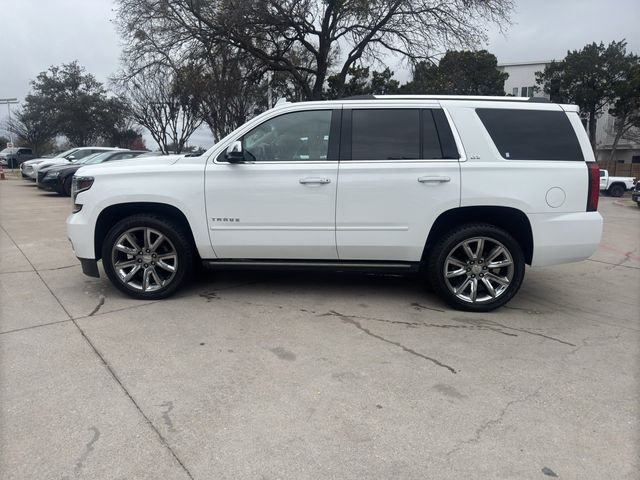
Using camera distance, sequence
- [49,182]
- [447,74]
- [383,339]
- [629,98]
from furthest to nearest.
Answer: [629,98]
[447,74]
[49,182]
[383,339]

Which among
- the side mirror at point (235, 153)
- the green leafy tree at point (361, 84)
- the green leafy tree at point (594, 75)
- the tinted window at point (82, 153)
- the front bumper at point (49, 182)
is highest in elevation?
the green leafy tree at point (594, 75)

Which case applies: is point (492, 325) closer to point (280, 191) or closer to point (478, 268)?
point (478, 268)

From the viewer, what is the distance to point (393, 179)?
4.52m

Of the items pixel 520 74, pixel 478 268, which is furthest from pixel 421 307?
pixel 520 74

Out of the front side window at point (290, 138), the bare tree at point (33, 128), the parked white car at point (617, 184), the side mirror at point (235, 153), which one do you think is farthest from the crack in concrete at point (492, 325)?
the bare tree at point (33, 128)

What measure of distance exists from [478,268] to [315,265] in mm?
1584

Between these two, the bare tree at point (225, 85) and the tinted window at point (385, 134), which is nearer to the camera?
the tinted window at point (385, 134)

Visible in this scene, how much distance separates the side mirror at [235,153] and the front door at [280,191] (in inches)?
3.8

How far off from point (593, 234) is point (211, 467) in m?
3.98

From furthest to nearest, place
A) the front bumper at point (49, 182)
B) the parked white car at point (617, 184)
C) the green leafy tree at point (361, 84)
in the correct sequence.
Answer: the parked white car at point (617, 184) < the green leafy tree at point (361, 84) < the front bumper at point (49, 182)

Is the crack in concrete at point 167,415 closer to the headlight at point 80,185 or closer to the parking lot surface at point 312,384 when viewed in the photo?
the parking lot surface at point 312,384

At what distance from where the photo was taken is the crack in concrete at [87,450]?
7.93 ft

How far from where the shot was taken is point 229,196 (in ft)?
15.3

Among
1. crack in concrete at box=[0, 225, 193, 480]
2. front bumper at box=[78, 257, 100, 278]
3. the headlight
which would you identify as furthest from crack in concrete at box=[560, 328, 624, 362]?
the headlight
